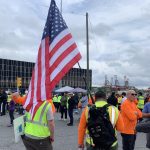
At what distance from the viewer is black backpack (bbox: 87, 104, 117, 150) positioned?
18.3ft

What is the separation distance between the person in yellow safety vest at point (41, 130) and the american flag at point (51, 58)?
0.14 meters

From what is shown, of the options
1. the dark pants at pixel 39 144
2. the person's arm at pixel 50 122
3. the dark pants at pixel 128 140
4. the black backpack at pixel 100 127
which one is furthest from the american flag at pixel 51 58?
the dark pants at pixel 128 140

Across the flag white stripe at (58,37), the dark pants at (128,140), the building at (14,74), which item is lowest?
the dark pants at (128,140)

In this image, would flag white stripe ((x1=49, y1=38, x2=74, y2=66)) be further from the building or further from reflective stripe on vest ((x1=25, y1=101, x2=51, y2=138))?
the building

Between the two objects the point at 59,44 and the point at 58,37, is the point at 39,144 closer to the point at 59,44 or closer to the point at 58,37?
the point at 59,44

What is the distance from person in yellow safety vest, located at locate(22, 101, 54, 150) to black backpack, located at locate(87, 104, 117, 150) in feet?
2.94

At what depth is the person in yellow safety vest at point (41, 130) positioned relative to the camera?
20.9ft

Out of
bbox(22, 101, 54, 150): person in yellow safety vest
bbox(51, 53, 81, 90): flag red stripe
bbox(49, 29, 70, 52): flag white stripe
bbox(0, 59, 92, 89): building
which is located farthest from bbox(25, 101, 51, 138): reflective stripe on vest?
bbox(0, 59, 92, 89): building

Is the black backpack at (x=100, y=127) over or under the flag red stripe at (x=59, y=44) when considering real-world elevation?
under

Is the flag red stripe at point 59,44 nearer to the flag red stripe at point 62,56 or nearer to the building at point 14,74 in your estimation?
the flag red stripe at point 62,56

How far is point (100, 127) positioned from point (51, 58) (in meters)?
1.51

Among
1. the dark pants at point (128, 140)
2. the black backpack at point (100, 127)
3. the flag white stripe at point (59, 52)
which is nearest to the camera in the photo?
the black backpack at point (100, 127)

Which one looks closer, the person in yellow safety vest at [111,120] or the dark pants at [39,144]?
the person in yellow safety vest at [111,120]

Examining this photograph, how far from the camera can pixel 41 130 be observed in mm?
6387
